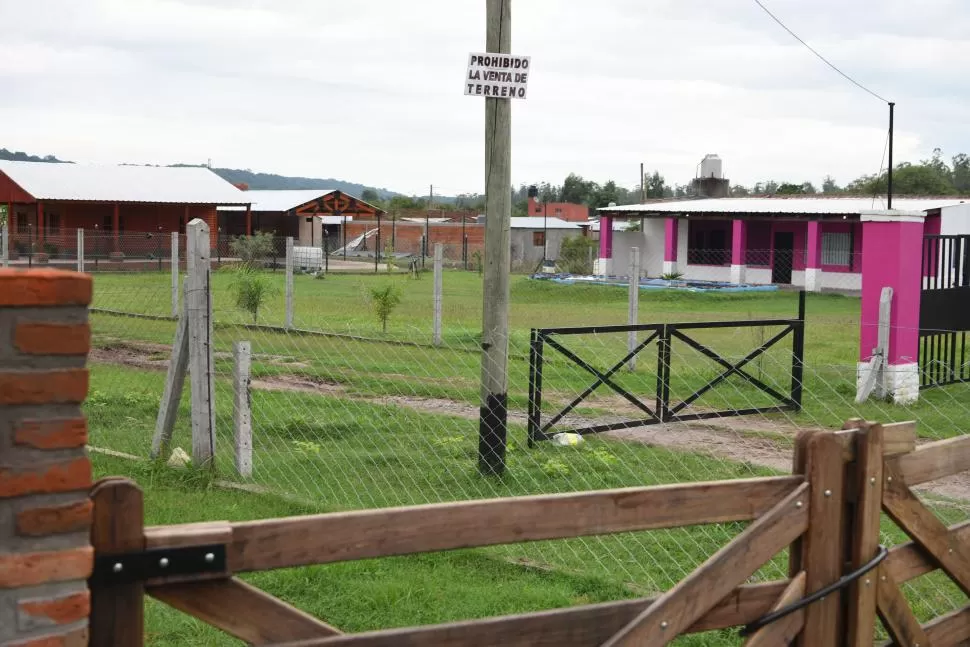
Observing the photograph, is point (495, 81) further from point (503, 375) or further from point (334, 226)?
point (334, 226)

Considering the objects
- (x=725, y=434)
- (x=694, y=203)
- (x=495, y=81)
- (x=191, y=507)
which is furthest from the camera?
(x=694, y=203)

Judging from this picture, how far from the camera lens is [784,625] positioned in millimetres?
3488

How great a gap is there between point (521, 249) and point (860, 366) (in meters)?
42.4

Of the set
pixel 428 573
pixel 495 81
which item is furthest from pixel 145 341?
pixel 428 573

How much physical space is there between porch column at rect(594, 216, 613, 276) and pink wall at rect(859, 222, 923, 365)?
30.7 m

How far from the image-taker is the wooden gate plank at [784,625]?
3.46m

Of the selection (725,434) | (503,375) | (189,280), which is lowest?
(725,434)

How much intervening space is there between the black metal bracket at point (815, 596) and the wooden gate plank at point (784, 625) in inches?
0.7

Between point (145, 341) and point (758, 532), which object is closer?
point (758, 532)

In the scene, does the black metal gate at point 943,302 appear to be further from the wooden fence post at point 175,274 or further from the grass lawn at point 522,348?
the wooden fence post at point 175,274

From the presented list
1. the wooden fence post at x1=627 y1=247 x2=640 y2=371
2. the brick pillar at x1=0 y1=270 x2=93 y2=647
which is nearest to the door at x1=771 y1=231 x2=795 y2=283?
the wooden fence post at x1=627 y1=247 x2=640 y2=371

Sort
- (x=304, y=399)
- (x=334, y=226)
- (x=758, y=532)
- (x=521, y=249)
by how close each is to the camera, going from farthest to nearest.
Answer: (x=334, y=226), (x=521, y=249), (x=304, y=399), (x=758, y=532)

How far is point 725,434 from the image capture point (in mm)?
10172

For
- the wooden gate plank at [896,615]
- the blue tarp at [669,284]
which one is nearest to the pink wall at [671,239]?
the blue tarp at [669,284]
